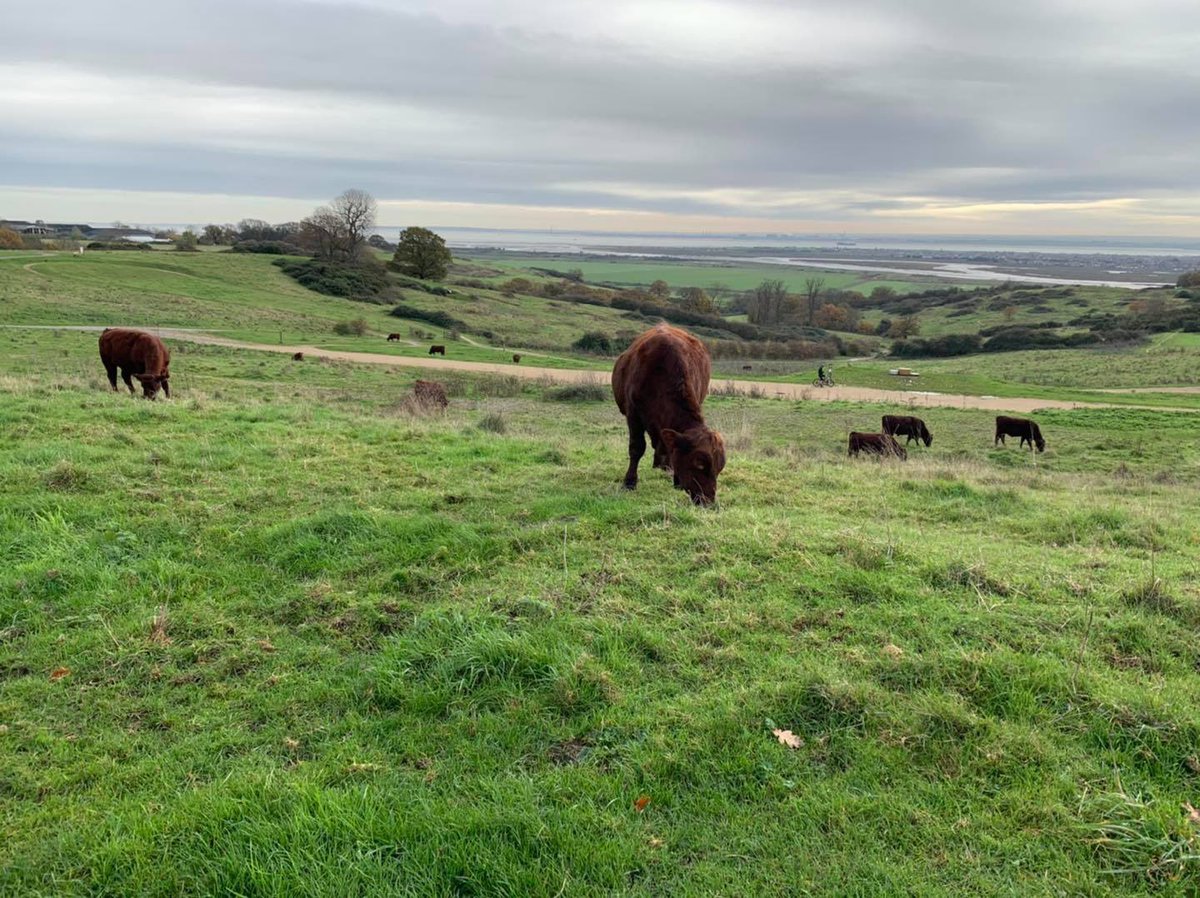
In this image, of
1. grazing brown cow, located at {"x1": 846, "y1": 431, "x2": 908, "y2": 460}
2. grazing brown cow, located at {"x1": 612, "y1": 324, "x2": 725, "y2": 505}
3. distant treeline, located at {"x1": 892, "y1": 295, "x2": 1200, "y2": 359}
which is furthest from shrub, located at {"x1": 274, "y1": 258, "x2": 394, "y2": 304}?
grazing brown cow, located at {"x1": 612, "y1": 324, "x2": 725, "y2": 505}

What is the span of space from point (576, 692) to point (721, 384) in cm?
3515

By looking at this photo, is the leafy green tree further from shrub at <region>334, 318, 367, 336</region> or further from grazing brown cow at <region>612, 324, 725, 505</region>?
grazing brown cow at <region>612, 324, 725, 505</region>

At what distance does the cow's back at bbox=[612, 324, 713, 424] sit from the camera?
898cm

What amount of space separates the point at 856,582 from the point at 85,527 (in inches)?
270

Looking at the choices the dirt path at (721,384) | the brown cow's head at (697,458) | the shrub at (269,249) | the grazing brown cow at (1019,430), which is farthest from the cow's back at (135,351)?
the shrub at (269,249)

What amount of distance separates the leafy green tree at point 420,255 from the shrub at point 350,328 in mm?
39925

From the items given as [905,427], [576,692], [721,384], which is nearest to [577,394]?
[905,427]

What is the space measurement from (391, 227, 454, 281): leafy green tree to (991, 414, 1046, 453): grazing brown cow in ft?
260

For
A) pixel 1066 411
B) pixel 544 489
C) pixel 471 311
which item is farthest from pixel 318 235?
pixel 544 489

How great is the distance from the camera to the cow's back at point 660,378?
29.5ft

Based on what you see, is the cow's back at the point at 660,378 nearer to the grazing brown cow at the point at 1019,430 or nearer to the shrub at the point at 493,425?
the shrub at the point at 493,425

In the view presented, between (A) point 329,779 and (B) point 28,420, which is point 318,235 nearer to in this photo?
(B) point 28,420

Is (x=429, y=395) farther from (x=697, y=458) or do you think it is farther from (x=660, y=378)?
(x=697, y=458)

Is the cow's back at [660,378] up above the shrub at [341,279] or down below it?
below
